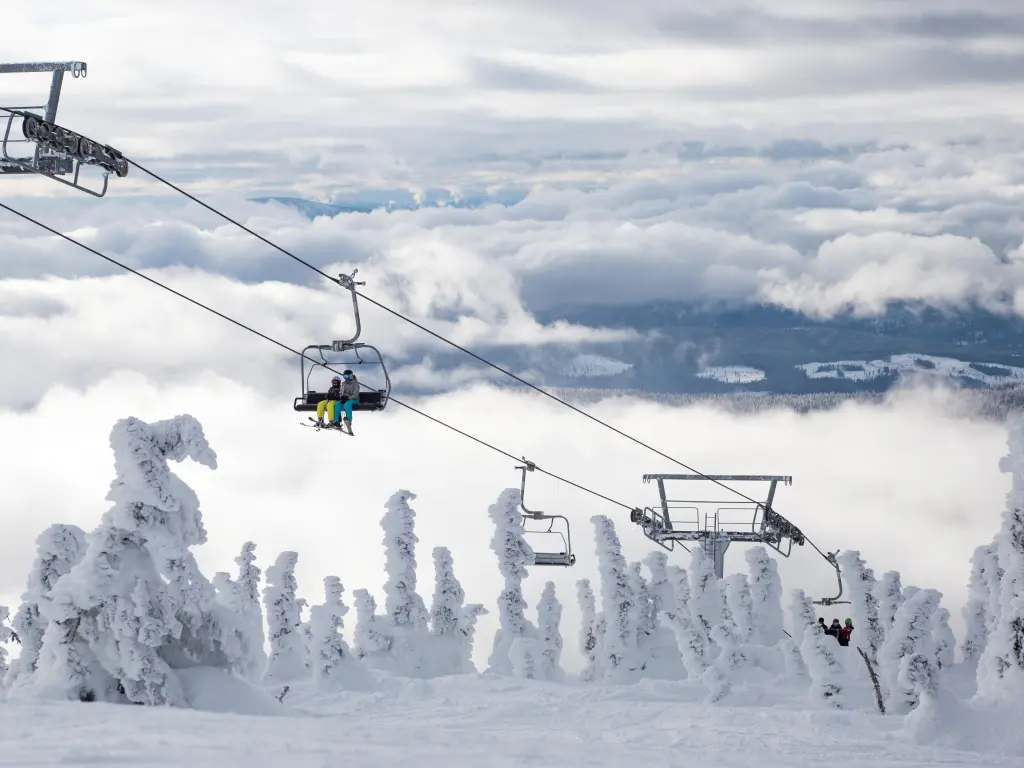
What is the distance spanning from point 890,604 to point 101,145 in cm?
3857

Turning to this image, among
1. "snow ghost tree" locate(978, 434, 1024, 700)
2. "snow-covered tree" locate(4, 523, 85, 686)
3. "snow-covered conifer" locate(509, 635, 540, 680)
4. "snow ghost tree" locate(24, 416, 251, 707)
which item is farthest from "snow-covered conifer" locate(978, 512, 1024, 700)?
"snow-covered tree" locate(4, 523, 85, 686)

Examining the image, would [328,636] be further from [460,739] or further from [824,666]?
[460,739]

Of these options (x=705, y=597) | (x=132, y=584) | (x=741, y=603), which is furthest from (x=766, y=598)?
(x=132, y=584)

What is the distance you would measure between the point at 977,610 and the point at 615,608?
14665 mm

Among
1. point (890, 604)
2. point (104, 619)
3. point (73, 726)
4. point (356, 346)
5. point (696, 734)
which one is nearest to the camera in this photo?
point (73, 726)

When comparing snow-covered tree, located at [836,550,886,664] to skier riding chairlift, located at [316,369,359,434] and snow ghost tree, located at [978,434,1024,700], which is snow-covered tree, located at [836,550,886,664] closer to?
snow ghost tree, located at [978,434,1024,700]

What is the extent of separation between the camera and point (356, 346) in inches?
1128

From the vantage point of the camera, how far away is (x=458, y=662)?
185 ft

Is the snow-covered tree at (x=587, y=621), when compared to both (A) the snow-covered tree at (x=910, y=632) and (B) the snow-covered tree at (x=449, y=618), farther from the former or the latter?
(A) the snow-covered tree at (x=910, y=632)

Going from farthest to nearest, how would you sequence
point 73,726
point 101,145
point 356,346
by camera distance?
point 356,346
point 73,726
point 101,145

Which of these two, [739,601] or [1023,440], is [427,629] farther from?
[1023,440]

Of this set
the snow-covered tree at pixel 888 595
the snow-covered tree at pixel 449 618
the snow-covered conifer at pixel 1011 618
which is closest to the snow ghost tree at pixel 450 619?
the snow-covered tree at pixel 449 618

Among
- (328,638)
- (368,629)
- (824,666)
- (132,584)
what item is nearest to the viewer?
(132,584)

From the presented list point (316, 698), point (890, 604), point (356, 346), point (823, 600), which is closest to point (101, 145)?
point (356, 346)
